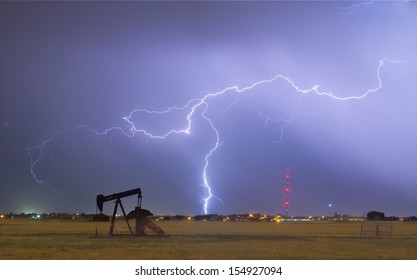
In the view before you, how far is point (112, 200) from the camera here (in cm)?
4084

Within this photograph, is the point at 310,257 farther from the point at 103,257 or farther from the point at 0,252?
the point at 0,252

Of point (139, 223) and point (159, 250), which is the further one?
point (139, 223)

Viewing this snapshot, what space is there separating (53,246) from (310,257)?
11.9 metres

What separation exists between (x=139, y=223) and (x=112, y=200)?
2236 mm

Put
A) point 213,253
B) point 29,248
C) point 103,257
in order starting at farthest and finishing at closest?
point 29,248
point 213,253
point 103,257

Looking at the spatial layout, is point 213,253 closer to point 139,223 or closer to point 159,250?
point 159,250

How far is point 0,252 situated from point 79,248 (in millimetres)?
3705

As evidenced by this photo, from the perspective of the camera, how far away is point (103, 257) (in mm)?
25250
